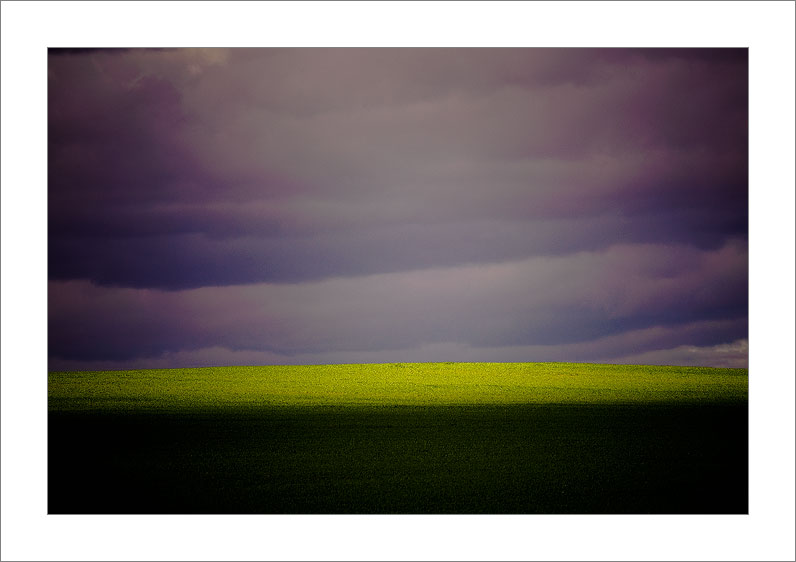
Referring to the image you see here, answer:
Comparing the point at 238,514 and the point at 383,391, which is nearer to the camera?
the point at 238,514

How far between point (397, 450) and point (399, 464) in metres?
1.11

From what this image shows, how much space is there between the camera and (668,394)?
2094 cm

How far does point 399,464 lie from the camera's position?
933 centimetres

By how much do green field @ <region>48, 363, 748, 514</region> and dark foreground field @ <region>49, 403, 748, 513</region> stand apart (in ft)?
0.08

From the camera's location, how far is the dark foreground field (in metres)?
7.54

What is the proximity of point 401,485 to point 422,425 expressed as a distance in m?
5.27

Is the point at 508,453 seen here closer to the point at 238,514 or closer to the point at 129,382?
the point at 238,514

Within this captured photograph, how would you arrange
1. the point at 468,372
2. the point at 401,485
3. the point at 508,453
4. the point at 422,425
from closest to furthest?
1. the point at 401,485
2. the point at 508,453
3. the point at 422,425
4. the point at 468,372

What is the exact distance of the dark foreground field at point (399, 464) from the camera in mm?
7535

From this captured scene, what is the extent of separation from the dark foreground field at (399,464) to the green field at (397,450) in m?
0.03

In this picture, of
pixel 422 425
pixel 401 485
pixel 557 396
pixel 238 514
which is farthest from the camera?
pixel 557 396

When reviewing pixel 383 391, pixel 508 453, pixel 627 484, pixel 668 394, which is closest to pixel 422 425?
pixel 508 453

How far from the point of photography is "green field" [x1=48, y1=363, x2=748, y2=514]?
7.62m

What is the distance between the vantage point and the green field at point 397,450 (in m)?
7.62
